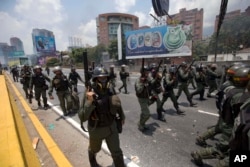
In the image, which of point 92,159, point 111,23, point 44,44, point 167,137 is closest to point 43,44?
point 44,44

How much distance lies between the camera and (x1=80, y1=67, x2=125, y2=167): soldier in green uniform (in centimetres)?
232

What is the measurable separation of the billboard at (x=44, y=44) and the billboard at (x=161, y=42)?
95.2 ft

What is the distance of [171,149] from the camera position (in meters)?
3.49

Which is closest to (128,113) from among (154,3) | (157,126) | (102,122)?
(157,126)

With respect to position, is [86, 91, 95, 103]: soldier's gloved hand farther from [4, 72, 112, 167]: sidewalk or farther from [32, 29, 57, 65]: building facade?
[32, 29, 57, 65]: building facade

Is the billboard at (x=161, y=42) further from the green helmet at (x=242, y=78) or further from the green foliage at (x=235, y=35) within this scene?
the green helmet at (x=242, y=78)

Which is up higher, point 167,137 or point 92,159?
point 92,159

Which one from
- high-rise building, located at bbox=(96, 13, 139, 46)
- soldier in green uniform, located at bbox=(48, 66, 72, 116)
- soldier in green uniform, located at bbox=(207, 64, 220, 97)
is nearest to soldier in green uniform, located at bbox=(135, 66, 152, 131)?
soldier in green uniform, located at bbox=(48, 66, 72, 116)

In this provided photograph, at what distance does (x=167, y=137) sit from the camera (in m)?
4.05

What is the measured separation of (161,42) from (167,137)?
2710 cm

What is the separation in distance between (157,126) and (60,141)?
2417mm

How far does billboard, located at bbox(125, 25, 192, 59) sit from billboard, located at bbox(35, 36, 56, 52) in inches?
1143

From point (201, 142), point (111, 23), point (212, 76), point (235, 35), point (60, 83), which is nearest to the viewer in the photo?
point (201, 142)

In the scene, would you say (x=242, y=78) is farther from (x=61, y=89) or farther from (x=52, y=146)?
(x=61, y=89)
